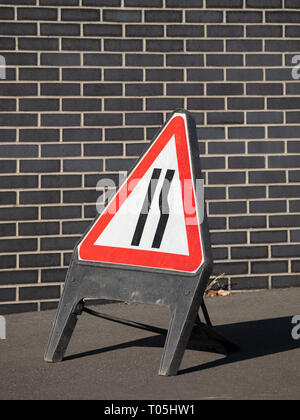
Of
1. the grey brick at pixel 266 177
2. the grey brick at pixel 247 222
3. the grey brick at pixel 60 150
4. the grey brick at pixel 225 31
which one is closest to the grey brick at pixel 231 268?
the grey brick at pixel 247 222

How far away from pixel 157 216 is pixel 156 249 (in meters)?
0.21

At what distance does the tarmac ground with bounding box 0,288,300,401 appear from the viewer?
4562mm

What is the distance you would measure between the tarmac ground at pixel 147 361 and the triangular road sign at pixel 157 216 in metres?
0.69

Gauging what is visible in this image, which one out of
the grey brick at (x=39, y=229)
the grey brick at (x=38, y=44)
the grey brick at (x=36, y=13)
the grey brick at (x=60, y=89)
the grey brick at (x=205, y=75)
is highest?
the grey brick at (x=36, y=13)

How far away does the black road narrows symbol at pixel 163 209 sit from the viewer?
5.05 meters

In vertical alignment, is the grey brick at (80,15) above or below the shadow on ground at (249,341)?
above

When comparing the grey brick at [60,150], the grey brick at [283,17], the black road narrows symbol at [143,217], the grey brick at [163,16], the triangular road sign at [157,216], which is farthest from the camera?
the grey brick at [283,17]

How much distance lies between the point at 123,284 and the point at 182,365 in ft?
2.18

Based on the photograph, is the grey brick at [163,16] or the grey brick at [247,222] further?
the grey brick at [247,222]

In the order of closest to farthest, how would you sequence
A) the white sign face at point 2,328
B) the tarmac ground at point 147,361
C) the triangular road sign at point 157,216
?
the tarmac ground at point 147,361 < the triangular road sign at point 157,216 < the white sign face at point 2,328

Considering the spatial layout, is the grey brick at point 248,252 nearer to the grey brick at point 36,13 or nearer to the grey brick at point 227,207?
the grey brick at point 227,207

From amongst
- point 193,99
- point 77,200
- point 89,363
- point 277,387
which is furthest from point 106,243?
point 193,99

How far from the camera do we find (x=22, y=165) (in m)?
7.17

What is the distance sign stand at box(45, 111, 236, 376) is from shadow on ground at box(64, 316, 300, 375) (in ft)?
0.79
